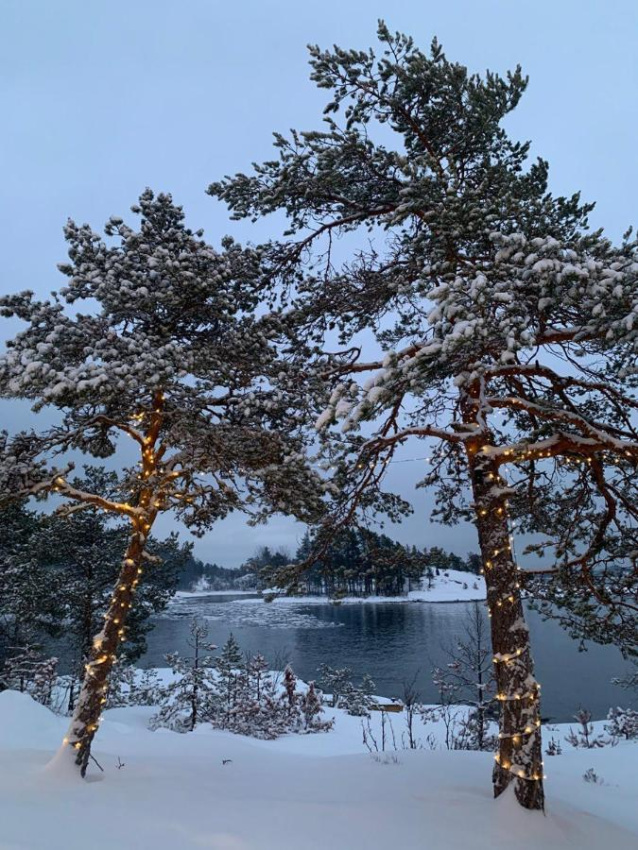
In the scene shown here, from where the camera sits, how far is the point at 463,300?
13.1 feet

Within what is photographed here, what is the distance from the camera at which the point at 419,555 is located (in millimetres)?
6676

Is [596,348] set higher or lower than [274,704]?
higher

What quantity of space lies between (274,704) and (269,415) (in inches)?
452

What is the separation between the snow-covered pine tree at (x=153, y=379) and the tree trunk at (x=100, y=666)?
15mm

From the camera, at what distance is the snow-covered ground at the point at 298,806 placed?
14.0ft

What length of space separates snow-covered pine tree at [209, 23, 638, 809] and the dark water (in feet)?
46.7

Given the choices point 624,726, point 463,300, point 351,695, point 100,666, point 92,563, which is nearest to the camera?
point 463,300

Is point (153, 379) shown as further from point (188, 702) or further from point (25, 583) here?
point (188, 702)

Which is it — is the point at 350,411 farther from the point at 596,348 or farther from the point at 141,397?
the point at 141,397

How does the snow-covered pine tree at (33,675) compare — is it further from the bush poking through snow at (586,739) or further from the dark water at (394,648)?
the bush poking through snow at (586,739)

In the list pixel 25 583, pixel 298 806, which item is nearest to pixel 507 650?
pixel 298 806

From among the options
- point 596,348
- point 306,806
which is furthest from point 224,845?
point 596,348

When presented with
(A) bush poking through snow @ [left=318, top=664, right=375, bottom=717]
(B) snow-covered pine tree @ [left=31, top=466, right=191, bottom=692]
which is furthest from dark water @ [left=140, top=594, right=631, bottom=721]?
(B) snow-covered pine tree @ [left=31, top=466, right=191, bottom=692]

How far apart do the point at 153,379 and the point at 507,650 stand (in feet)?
15.4
